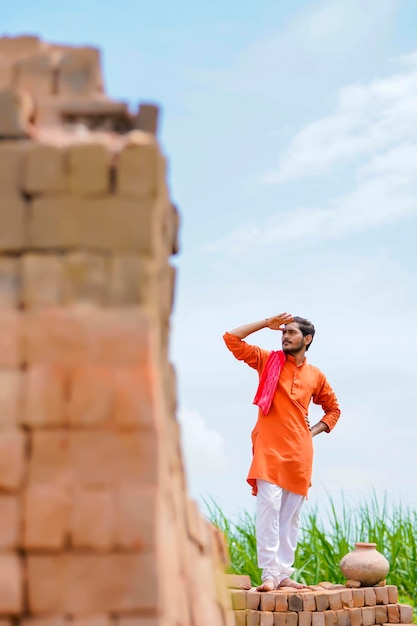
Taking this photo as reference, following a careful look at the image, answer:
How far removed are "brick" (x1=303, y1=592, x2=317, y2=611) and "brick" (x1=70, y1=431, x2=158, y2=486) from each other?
14.1 ft

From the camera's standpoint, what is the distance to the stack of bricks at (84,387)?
7.45 ft

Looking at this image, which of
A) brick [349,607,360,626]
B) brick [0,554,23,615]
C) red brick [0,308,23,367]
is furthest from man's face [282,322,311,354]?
brick [0,554,23,615]

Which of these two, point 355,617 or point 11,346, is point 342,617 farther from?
point 11,346

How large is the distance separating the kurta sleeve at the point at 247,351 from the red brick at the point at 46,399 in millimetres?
4158

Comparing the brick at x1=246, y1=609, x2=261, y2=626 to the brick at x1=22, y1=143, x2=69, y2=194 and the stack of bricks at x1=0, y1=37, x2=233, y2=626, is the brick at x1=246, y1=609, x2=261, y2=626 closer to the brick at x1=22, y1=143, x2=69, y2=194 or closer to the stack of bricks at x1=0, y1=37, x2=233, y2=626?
the stack of bricks at x1=0, y1=37, x2=233, y2=626

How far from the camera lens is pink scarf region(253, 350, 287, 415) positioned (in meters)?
6.32

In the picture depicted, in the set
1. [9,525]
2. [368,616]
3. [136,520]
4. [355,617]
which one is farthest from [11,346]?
[368,616]

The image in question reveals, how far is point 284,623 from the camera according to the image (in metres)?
6.12

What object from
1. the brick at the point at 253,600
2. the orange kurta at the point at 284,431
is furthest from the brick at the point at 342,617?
the orange kurta at the point at 284,431

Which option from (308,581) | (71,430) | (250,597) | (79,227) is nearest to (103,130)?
(79,227)

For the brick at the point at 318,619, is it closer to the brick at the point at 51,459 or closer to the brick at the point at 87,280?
the brick at the point at 51,459

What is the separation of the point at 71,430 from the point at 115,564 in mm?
368

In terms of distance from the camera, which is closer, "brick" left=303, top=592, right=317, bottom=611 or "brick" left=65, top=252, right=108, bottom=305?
"brick" left=65, top=252, right=108, bottom=305

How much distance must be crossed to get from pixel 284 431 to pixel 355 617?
1.52 metres
